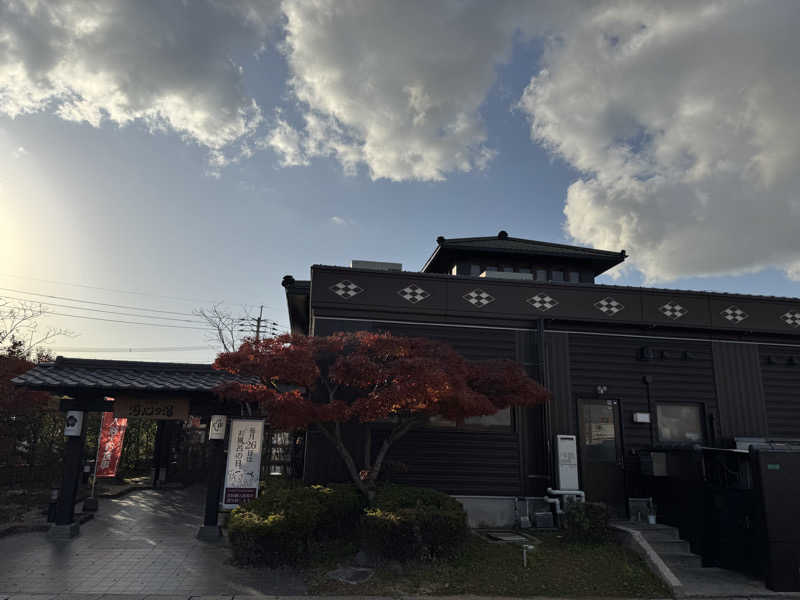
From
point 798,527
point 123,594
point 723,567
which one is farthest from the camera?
point 723,567

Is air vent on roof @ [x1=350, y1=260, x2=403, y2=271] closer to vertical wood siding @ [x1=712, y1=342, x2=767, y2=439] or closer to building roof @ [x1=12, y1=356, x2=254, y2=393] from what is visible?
building roof @ [x1=12, y1=356, x2=254, y2=393]

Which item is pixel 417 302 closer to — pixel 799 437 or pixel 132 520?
pixel 132 520

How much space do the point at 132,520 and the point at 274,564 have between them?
5245 mm

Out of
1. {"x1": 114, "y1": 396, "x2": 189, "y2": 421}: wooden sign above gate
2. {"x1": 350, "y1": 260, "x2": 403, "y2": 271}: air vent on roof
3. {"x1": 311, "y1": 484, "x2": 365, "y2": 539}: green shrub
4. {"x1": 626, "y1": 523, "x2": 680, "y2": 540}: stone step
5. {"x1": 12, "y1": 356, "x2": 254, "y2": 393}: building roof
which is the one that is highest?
{"x1": 350, "y1": 260, "x2": 403, "y2": 271}: air vent on roof

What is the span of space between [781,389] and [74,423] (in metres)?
15.0

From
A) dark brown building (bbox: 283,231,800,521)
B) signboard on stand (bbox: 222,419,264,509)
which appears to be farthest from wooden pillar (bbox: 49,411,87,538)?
dark brown building (bbox: 283,231,800,521)

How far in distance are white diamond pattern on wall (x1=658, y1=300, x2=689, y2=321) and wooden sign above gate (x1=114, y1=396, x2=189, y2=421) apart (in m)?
10.5

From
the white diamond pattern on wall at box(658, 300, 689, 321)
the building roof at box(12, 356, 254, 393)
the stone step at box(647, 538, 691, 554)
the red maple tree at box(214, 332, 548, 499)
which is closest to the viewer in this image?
the red maple tree at box(214, 332, 548, 499)

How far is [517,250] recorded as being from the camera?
14625 millimetres

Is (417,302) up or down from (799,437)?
up

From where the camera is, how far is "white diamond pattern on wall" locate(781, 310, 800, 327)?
12102 millimetres

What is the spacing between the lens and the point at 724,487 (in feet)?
26.7

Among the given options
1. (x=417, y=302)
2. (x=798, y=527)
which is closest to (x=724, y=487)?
(x=798, y=527)

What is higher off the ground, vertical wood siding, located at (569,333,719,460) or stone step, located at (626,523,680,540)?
vertical wood siding, located at (569,333,719,460)
